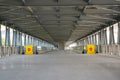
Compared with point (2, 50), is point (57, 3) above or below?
above

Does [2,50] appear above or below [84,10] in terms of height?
below

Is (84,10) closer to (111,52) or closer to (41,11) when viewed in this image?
(41,11)

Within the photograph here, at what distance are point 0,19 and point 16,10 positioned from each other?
8805mm

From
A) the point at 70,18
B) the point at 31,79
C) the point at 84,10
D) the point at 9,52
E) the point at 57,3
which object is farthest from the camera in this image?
the point at 9,52

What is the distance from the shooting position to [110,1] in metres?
21.0

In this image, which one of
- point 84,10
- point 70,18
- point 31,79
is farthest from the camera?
point 70,18

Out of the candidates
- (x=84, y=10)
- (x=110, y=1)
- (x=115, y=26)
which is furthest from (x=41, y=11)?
(x=115, y=26)

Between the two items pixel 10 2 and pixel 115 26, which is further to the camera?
pixel 115 26

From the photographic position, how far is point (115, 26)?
42.7m

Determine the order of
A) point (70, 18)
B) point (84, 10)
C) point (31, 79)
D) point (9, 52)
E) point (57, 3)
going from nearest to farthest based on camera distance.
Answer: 1. point (31, 79)
2. point (57, 3)
3. point (84, 10)
4. point (70, 18)
5. point (9, 52)

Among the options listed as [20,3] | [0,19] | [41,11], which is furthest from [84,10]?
[0,19]

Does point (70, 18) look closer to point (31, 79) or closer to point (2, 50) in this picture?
point (2, 50)

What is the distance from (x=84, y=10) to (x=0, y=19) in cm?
1418

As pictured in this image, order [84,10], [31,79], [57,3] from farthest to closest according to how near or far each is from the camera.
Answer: [84,10]
[57,3]
[31,79]
